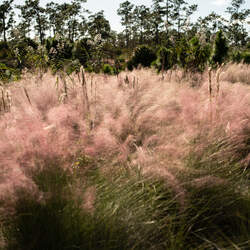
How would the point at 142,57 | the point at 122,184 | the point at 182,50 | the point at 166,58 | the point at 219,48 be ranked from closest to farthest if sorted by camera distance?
the point at 122,184, the point at 182,50, the point at 166,58, the point at 219,48, the point at 142,57

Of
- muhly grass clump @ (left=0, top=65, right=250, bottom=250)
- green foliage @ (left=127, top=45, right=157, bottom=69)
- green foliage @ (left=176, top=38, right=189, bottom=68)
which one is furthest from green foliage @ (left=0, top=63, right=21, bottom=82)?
green foliage @ (left=127, top=45, right=157, bottom=69)

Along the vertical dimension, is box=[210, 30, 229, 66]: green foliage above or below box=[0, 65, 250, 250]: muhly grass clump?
above

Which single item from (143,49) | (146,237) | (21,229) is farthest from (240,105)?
(143,49)

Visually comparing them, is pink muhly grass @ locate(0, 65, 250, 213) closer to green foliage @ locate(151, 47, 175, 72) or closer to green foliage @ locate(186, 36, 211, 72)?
green foliage @ locate(186, 36, 211, 72)

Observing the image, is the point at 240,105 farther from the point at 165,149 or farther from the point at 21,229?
the point at 21,229

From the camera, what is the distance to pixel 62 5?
37812 mm

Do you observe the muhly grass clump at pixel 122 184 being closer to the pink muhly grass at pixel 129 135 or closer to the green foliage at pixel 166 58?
the pink muhly grass at pixel 129 135

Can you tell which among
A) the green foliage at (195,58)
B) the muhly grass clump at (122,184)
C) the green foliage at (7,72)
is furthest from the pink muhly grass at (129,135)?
the green foliage at (195,58)

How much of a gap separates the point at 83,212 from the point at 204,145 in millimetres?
1001

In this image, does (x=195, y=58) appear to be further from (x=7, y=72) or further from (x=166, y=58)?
(x=7, y=72)

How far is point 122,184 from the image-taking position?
160 cm

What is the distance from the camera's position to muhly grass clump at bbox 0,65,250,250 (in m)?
1.33

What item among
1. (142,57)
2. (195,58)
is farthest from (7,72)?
(142,57)

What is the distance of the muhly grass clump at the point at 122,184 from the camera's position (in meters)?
1.33
